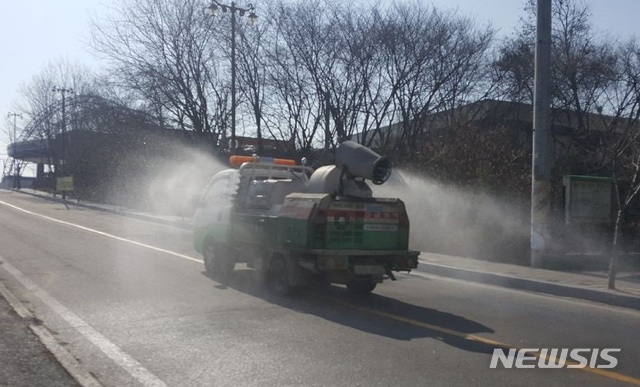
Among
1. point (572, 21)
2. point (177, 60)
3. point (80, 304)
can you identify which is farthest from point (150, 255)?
point (572, 21)

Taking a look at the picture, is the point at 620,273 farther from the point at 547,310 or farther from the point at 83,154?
the point at 83,154

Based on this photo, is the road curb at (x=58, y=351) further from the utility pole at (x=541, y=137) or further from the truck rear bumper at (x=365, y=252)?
the utility pole at (x=541, y=137)

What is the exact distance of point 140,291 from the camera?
1294cm

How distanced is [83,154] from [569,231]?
4216 cm

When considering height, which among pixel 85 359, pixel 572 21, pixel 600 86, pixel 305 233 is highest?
Result: pixel 572 21

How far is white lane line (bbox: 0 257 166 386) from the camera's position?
7.59 meters

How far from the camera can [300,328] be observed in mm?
9961

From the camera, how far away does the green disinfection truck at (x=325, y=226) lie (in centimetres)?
1173

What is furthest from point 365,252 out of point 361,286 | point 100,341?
point 100,341

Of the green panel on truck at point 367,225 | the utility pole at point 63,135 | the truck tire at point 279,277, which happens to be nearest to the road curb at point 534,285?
the green panel on truck at point 367,225

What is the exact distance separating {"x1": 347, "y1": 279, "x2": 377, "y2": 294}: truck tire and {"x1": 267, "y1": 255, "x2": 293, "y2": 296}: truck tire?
1.13 meters

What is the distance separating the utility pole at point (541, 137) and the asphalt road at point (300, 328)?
8.99 ft
